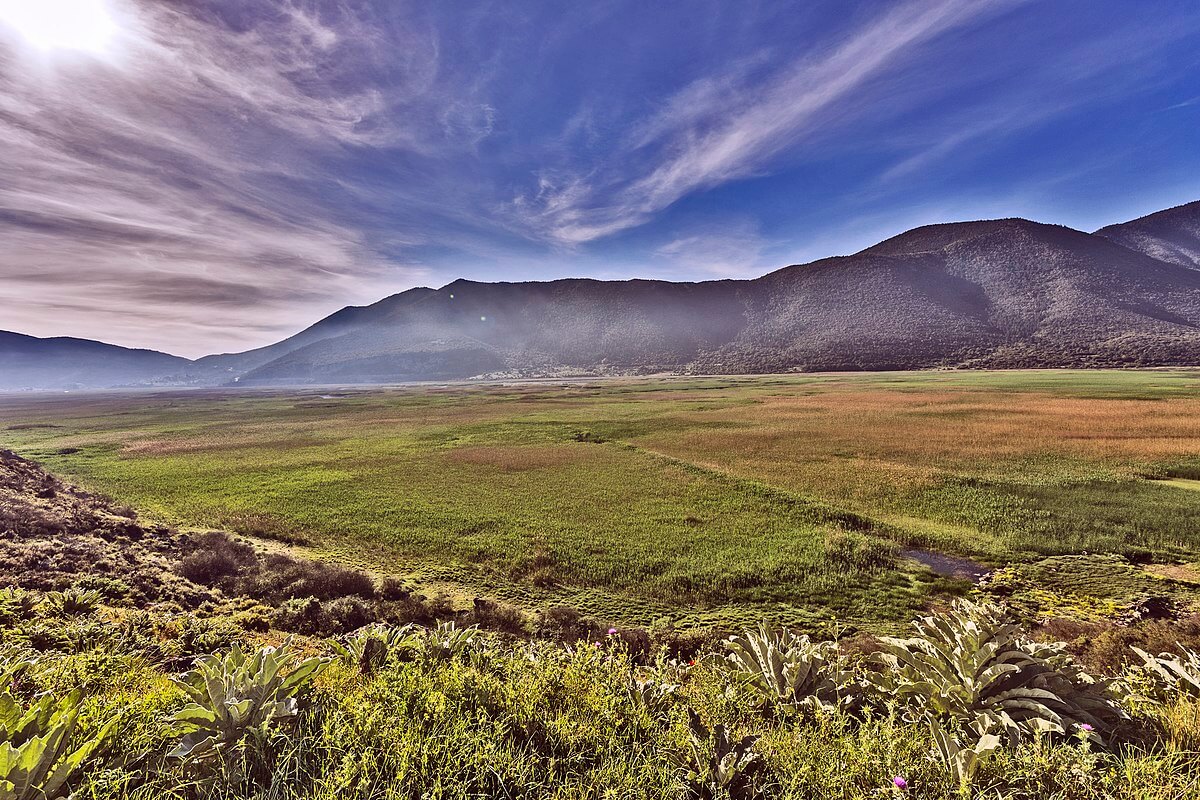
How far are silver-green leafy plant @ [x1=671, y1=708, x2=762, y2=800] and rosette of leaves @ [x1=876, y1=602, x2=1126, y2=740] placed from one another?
2021mm

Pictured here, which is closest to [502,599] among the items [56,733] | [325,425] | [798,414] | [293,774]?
[293,774]

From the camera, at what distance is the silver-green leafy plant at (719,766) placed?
3.59m

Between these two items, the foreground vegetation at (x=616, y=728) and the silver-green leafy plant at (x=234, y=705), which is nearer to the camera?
the foreground vegetation at (x=616, y=728)

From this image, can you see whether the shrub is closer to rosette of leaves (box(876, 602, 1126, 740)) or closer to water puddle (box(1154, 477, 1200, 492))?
rosette of leaves (box(876, 602, 1126, 740))

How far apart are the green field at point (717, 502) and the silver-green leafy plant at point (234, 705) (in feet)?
23.8

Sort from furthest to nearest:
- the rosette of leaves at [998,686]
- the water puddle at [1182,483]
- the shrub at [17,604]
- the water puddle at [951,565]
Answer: the water puddle at [1182,483] < the water puddle at [951,565] < the shrub at [17,604] < the rosette of leaves at [998,686]

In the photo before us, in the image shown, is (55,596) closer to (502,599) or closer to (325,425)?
(502,599)

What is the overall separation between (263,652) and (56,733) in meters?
2.11

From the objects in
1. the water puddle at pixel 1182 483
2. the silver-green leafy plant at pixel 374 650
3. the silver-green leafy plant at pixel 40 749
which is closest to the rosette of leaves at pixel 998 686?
the silver-green leafy plant at pixel 374 650

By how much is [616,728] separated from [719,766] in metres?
1.18

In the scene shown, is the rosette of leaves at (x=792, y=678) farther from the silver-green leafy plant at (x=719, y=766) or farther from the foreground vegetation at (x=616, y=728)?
the silver-green leafy plant at (x=719, y=766)

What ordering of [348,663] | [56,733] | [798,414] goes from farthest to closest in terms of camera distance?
[798,414] → [348,663] → [56,733]

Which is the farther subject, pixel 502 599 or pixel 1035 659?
pixel 502 599

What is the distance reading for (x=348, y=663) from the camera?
235 inches
